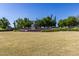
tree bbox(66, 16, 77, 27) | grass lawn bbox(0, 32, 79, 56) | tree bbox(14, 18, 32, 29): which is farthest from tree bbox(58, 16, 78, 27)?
tree bbox(14, 18, 32, 29)

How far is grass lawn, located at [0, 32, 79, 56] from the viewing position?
13.1ft

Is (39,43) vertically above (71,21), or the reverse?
(71,21)

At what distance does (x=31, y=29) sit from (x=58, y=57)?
0.62 metres

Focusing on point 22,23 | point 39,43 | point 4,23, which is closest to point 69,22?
point 39,43

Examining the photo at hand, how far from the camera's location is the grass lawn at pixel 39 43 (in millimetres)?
4004

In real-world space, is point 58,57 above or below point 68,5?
below

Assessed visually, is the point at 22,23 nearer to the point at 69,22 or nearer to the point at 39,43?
the point at 39,43

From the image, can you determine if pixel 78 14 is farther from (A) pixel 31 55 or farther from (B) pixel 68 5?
(A) pixel 31 55

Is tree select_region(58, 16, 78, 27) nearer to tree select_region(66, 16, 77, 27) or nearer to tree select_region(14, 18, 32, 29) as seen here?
tree select_region(66, 16, 77, 27)

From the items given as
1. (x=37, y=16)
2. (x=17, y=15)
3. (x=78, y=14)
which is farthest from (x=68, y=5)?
(x=17, y=15)

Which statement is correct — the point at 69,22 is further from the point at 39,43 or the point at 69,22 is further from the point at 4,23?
the point at 4,23

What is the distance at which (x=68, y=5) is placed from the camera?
4.04 meters

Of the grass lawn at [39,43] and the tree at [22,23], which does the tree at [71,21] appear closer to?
the grass lawn at [39,43]

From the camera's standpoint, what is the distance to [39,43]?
13.4ft
